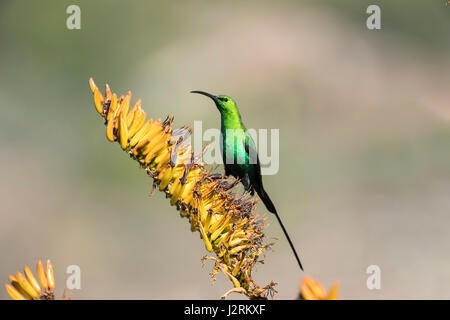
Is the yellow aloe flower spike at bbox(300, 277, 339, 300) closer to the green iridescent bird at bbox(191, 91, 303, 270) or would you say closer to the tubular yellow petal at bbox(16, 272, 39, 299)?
the tubular yellow petal at bbox(16, 272, 39, 299)

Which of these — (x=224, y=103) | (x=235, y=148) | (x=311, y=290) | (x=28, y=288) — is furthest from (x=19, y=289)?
(x=224, y=103)

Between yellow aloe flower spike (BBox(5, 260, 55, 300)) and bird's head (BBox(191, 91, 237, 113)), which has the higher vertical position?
bird's head (BBox(191, 91, 237, 113))

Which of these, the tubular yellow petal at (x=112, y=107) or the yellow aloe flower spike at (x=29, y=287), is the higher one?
the tubular yellow petal at (x=112, y=107)

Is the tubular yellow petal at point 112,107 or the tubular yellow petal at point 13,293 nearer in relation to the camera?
the tubular yellow petal at point 13,293

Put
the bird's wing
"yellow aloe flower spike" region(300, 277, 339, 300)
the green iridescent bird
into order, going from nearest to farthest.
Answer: "yellow aloe flower spike" region(300, 277, 339, 300)
the bird's wing
the green iridescent bird

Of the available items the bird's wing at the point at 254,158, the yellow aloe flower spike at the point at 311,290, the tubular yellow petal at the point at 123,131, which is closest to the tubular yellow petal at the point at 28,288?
the yellow aloe flower spike at the point at 311,290

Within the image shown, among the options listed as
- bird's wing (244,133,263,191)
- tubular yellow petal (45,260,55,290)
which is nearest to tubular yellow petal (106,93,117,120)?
tubular yellow petal (45,260,55,290)

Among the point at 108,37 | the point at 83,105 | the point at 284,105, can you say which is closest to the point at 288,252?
the point at 284,105

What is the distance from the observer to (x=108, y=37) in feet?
37.3

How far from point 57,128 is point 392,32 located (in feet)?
26.7

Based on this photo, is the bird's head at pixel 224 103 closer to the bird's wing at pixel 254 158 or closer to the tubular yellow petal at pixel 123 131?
the bird's wing at pixel 254 158

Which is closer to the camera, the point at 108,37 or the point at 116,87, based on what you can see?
the point at 116,87
